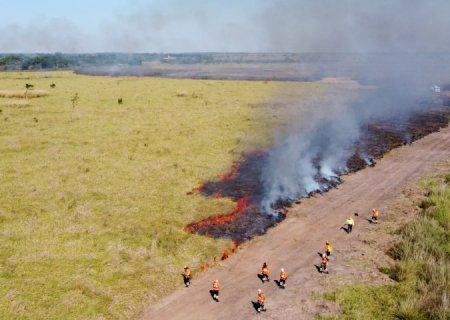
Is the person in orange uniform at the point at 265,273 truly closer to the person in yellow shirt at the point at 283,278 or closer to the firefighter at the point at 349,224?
the person in yellow shirt at the point at 283,278

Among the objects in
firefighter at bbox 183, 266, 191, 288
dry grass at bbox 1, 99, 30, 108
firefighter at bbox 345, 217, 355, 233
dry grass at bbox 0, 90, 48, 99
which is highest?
dry grass at bbox 0, 90, 48, 99

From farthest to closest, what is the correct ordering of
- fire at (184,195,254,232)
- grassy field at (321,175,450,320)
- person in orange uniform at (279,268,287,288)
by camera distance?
1. fire at (184,195,254,232)
2. person in orange uniform at (279,268,287,288)
3. grassy field at (321,175,450,320)

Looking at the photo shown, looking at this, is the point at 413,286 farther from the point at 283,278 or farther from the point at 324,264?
the point at 283,278

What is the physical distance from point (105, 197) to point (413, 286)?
28.8 m

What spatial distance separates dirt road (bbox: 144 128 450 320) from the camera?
1033 inches

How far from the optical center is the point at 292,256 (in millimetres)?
32469

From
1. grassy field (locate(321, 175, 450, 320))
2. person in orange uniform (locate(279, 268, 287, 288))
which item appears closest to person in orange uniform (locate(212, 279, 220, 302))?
person in orange uniform (locate(279, 268, 287, 288))

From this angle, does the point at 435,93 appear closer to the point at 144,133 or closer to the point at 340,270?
the point at 144,133

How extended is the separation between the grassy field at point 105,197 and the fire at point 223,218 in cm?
91

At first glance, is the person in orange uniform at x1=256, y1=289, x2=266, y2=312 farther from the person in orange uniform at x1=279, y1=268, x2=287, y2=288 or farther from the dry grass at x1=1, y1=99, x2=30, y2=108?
the dry grass at x1=1, y1=99, x2=30, y2=108

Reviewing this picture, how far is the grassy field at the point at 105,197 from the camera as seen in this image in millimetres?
28062

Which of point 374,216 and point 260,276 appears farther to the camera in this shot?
point 374,216

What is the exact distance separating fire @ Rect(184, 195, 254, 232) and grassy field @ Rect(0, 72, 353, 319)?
909 mm

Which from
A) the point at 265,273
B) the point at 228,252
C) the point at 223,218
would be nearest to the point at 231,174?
the point at 223,218
